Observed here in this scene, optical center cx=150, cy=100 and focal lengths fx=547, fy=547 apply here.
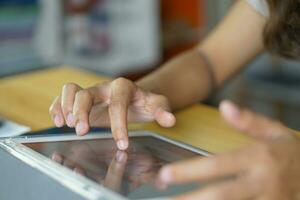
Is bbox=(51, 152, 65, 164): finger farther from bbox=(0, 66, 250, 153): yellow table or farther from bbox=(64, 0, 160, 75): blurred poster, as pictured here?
bbox=(64, 0, 160, 75): blurred poster

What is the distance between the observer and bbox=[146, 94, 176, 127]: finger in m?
0.72

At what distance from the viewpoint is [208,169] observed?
1.40 feet

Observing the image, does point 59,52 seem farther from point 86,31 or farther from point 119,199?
point 119,199

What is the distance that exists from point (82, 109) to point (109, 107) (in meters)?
0.04

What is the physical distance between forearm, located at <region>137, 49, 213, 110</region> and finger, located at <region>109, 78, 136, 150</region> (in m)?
0.12

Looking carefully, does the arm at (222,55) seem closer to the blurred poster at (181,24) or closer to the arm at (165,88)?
the arm at (165,88)

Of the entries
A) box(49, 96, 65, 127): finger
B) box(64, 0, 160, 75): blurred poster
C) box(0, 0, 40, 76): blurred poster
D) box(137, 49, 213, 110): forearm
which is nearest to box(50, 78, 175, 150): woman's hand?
box(49, 96, 65, 127): finger

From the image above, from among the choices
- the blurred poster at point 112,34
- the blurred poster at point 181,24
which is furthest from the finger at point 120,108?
the blurred poster at point 181,24

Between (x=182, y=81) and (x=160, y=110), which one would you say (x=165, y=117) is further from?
(x=182, y=81)

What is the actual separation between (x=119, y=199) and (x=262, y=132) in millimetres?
134

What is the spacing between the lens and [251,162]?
43 cm

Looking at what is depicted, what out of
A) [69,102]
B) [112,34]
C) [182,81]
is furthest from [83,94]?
[112,34]

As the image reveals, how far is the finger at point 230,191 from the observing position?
16.6 inches

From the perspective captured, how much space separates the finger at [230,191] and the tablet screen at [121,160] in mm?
28
